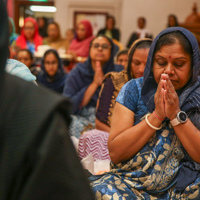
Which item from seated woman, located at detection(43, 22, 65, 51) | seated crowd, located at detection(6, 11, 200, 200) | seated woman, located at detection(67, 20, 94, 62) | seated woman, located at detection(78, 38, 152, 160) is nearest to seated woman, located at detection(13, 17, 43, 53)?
seated woman, located at detection(43, 22, 65, 51)

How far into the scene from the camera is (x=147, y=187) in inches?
63.9

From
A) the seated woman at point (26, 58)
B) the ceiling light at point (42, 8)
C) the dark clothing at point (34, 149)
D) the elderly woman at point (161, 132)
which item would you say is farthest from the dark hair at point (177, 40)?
the ceiling light at point (42, 8)

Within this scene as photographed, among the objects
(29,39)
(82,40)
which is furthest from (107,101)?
(29,39)

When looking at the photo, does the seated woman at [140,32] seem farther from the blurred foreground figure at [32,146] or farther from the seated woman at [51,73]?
the blurred foreground figure at [32,146]

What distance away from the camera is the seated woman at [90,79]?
3457 mm

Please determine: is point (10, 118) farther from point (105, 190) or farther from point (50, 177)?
point (105, 190)

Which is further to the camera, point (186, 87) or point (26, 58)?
point (26, 58)

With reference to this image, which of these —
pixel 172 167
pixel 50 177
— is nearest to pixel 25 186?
pixel 50 177

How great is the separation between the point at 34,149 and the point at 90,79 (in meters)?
3.07

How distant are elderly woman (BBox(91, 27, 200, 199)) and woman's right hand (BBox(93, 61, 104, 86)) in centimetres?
172

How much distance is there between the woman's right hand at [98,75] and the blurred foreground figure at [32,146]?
111 inches

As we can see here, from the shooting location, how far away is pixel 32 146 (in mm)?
581

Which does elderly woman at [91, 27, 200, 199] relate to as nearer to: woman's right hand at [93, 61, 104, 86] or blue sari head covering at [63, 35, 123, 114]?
woman's right hand at [93, 61, 104, 86]

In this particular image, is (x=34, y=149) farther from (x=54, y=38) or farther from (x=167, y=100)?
(x=54, y=38)
